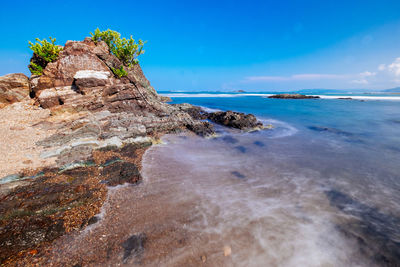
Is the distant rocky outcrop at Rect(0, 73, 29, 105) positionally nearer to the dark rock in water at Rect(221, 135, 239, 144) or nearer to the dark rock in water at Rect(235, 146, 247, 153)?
the dark rock in water at Rect(221, 135, 239, 144)

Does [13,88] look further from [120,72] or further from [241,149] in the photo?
[241,149]

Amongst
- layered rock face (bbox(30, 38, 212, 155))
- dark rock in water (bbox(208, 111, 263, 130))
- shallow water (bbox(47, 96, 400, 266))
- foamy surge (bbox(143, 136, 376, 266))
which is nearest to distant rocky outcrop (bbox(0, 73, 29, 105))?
layered rock face (bbox(30, 38, 212, 155))

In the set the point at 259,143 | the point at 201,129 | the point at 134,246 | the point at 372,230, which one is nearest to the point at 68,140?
the point at 134,246

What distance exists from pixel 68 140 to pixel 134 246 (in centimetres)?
847

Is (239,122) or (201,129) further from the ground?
(239,122)

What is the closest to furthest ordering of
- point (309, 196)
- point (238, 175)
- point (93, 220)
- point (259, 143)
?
point (93, 220) < point (309, 196) < point (238, 175) < point (259, 143)

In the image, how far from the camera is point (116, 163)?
7102 millimetres

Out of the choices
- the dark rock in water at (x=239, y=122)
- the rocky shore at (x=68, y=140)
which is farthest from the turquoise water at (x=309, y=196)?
the dark rock in water at (x=239, y=122)

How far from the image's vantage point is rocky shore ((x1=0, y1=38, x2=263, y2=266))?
3.97 m

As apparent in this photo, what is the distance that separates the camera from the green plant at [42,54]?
49.6 ft

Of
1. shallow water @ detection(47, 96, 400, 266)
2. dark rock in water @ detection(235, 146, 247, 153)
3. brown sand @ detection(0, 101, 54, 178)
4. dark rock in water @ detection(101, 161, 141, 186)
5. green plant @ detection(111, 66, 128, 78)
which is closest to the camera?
shallow water @ detection(47, 96, 400, 266)

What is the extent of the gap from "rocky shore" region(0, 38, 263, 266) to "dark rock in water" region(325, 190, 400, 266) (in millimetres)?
5714

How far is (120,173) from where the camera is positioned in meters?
6.36

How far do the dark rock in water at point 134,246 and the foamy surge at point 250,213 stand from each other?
23.2 inches
